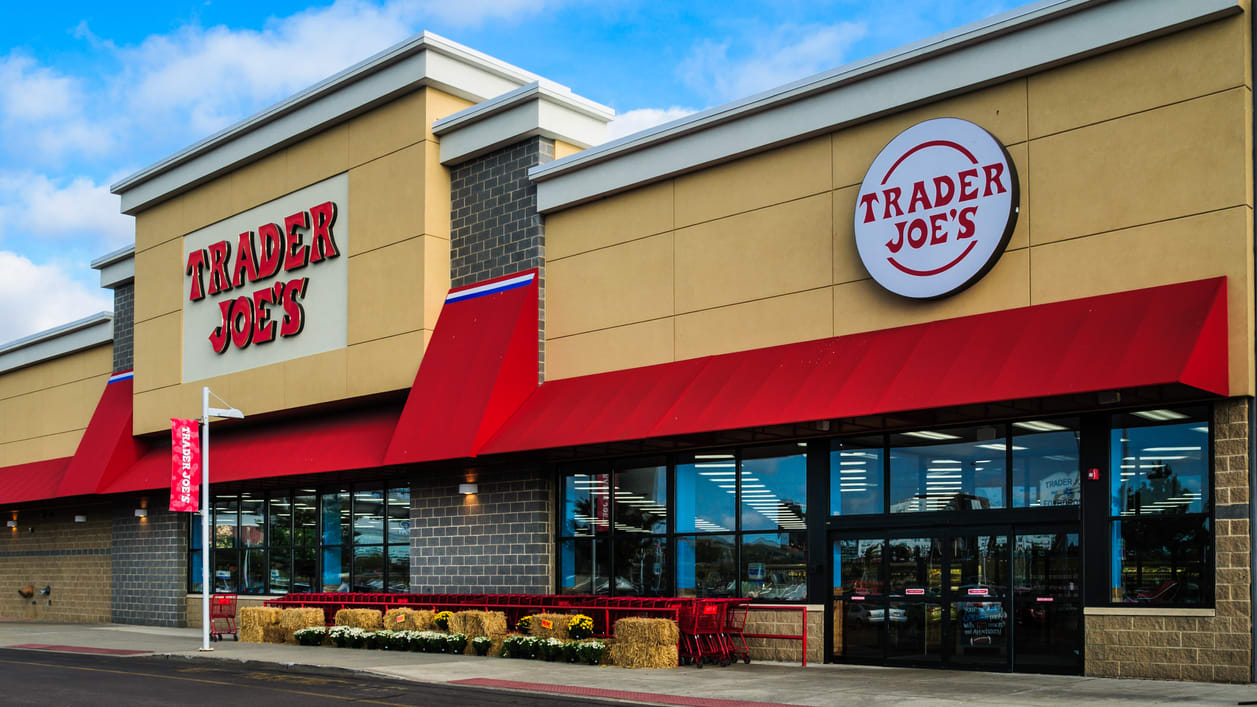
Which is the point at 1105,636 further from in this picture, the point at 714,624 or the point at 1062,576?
the point at 714,624

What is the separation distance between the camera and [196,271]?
105 ft

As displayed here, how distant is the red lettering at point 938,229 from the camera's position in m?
18.2

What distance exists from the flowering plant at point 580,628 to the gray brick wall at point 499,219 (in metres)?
5.64

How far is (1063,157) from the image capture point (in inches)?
675

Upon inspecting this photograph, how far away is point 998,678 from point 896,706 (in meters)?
3.31

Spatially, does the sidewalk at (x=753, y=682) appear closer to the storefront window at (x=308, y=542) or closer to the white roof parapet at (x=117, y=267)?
the storefront window at (x=308, y=542)

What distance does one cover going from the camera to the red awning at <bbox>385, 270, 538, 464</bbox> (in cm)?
2333

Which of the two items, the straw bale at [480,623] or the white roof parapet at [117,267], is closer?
the straw bale at [480,623]

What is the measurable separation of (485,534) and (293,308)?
805 cm

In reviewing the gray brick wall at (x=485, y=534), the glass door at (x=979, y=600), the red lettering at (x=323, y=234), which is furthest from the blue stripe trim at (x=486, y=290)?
the glass door at (x=979, y=600)

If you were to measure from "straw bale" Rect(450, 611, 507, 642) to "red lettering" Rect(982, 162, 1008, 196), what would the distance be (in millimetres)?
11541

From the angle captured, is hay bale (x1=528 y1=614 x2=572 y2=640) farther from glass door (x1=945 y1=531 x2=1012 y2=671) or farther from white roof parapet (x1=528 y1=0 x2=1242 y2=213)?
white roof parapet (x1=528 y1=0 x2=1242 y2=213)

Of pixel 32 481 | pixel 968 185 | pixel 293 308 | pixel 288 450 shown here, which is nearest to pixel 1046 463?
pixel 968 185

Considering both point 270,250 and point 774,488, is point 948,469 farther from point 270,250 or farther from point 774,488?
point 270,250
